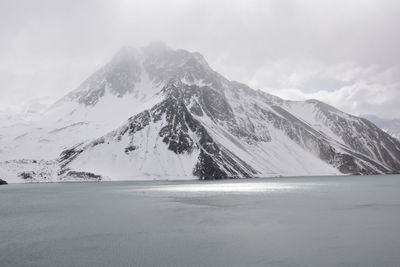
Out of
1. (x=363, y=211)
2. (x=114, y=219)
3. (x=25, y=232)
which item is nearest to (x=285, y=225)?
(x=363, y=211)

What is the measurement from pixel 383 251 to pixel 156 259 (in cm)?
3338

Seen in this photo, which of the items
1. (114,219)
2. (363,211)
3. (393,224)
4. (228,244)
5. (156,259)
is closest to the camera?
(156,259)

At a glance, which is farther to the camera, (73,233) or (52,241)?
(73,233)

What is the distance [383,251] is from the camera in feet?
194

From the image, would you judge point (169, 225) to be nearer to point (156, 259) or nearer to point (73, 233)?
point (73, 233)

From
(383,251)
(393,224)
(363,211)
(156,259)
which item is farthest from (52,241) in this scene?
(363,211)

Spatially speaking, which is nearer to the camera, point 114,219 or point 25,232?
point 25,232

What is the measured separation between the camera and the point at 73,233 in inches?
2990

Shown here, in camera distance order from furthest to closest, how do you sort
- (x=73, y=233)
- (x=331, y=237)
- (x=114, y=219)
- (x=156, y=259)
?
(x=114, y=219) < (x=73, y=233) < (x=331, y=237) < (x=156, y=259)

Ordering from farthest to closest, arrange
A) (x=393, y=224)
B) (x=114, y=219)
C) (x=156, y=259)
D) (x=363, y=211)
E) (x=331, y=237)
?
1. (x=363, y=211)
2. (x=114, y=219)
3. (x=393, y=224)
4. (x=331, y=237)
5. (x=156, y=259)

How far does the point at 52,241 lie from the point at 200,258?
2782cm

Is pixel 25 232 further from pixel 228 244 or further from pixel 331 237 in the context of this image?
pixel 331 237

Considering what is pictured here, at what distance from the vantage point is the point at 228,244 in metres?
66.0

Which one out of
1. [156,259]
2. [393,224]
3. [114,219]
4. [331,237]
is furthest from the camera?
[114,219]
